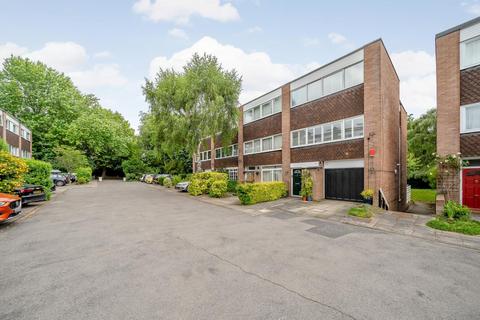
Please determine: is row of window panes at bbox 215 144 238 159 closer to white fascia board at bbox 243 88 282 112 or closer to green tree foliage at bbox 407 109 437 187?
white fascia board at bbox 243 88 282 112

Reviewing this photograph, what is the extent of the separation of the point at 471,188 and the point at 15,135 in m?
42.2

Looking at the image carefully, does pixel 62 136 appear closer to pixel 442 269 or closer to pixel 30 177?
pixel 30 177

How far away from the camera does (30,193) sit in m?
12.3

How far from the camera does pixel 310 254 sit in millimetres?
5375

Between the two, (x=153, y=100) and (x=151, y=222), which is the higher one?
(x=153, y=100)

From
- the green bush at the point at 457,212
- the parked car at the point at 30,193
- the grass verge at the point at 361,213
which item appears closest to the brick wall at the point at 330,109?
the grass verge at the point at 361,213

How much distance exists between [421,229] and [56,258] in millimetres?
10923

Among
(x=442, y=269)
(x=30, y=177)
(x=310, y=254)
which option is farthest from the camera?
(x=30, y=177)

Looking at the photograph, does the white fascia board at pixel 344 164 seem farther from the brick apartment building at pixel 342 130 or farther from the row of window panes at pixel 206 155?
the row of window panes at pixel 206 155

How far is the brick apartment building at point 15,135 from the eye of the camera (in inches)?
938

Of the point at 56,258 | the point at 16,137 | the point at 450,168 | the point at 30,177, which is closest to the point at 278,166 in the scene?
the point at 450,168

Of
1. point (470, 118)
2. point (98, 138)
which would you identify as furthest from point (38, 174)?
point (98, 138)

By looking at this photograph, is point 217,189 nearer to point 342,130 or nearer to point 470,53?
point 342,130

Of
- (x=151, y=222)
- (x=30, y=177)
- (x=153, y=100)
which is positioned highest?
(x=153, y=100)
